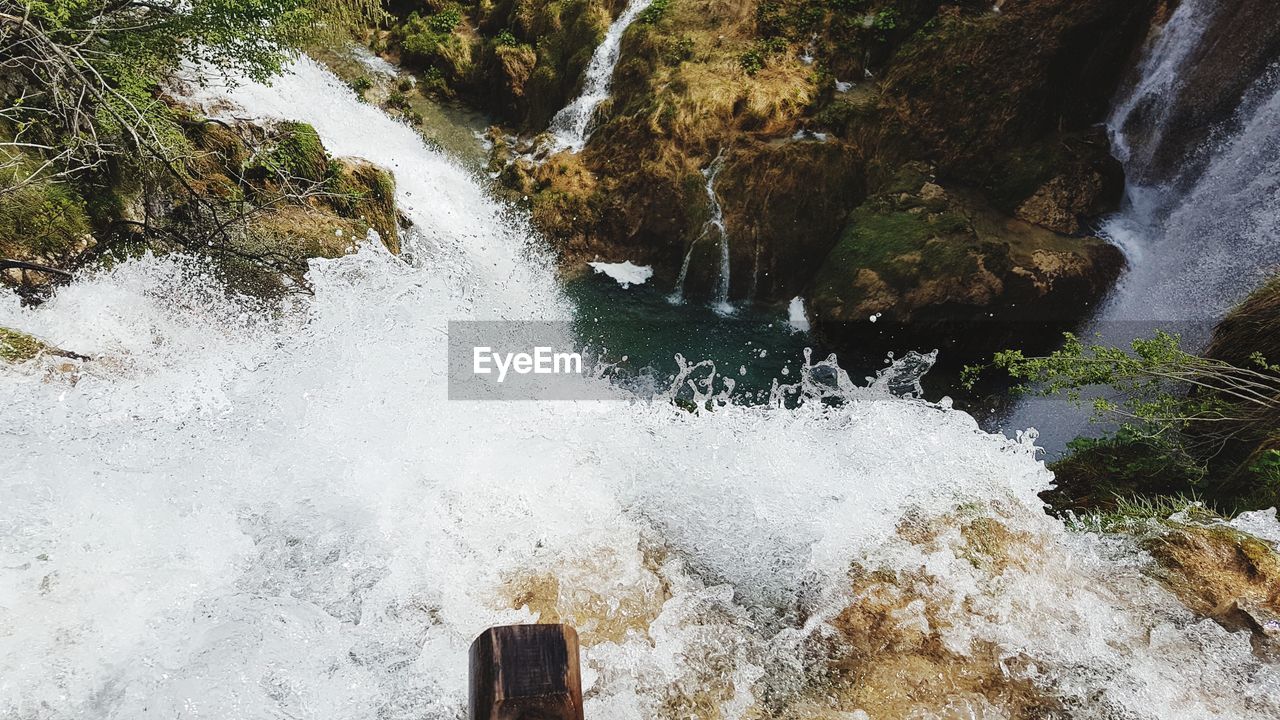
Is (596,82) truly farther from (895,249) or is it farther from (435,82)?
(895,249)

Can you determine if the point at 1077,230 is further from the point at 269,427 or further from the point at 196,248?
the point at 196,248

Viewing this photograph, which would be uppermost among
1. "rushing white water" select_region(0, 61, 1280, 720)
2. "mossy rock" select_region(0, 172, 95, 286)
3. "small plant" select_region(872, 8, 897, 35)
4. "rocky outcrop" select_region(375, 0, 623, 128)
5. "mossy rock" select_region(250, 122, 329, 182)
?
"small plant" select_region(872, 8, 897, 35)

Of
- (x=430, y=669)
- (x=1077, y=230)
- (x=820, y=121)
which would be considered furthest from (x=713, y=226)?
(x=430, y=669)

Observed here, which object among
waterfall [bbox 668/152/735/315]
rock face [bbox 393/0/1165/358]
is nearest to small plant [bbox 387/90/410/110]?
rock face [bbox 393/0/1165/358]

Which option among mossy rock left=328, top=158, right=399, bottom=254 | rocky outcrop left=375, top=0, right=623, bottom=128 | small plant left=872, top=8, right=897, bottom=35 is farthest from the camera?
rocky outcrop left=375, top=0, right=623, bottom=128

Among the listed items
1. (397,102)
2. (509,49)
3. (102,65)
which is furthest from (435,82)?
(102,65)

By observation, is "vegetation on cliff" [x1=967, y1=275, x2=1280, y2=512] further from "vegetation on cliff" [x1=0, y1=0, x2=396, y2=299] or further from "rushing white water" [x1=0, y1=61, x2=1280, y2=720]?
"vegetation on cliff" [x1=0, y1=0, x2=396, y2=299]

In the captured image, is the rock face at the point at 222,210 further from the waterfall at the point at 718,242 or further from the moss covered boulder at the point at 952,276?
the moss covered boulder at the point at 952,276
